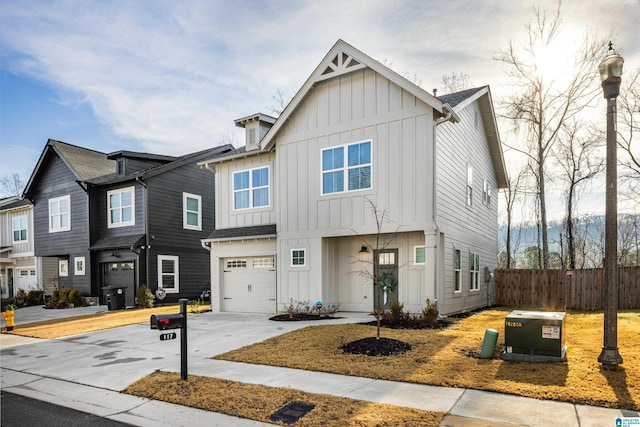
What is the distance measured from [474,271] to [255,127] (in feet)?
34.2

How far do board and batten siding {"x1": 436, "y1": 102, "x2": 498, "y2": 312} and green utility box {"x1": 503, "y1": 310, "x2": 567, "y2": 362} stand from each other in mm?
5787

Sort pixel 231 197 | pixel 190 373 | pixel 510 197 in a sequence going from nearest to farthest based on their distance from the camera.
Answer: pixel 190 373
pixel 231 197
pixel 510 197

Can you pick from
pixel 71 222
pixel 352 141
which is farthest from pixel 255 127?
pixel 71 222

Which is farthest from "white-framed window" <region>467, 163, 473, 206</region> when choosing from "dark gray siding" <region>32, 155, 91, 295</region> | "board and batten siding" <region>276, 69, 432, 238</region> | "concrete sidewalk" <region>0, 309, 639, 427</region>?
"dark gray siding" <region>32, 155, 91, 295</region>

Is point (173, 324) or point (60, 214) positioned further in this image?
point (60, 214)

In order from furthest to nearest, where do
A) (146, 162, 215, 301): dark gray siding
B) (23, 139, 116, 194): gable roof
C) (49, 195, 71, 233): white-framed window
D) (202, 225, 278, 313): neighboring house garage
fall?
(49, 195, 71, 233): white-framed window < (23, 139, 116, 194): gable roof < (146, 162, 215, 301): dark gray siding < (202, 225, 278, 313): neighboring house garage

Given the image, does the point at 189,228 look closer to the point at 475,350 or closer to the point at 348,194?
the point at 348,194

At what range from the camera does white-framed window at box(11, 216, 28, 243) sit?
2769cm

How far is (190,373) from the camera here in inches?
286

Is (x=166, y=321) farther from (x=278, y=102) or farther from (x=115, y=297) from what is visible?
(x=278, y=102)

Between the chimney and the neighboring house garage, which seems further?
the chimney

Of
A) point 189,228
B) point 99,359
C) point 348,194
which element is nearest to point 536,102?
point 348,194

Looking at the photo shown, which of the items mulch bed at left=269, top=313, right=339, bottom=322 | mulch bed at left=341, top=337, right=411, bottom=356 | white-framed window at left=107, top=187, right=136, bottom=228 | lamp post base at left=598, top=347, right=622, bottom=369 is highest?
white-framed window at left=107, top=187, right=136, bottom=228

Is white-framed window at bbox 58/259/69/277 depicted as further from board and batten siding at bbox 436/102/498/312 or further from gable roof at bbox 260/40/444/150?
board and batten siding at bbox 436/102/498/312
